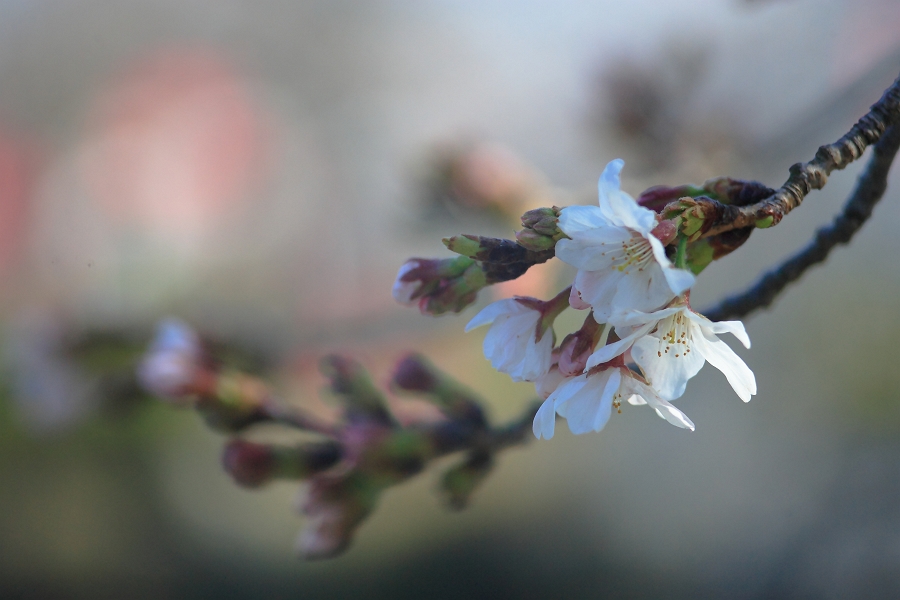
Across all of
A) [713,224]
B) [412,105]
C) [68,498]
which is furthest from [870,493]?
[68,498]

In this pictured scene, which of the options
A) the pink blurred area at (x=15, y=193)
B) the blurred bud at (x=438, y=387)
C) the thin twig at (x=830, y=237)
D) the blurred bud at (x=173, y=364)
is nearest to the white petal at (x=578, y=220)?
the thin twig at (x=830, y=237)

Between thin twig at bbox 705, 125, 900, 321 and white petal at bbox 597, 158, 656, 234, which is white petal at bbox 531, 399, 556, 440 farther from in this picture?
thin twig at bbox 705, 125, 900, 321

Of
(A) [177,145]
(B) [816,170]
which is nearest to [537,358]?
(B) [816,170]

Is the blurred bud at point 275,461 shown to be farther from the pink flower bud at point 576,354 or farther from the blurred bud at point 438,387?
the pink flower bud at point 576,354

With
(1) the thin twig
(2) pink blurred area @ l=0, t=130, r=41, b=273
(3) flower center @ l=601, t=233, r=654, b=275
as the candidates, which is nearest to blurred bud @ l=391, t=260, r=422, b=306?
(3) flower center @ l=601, t=233, r=654, b=275

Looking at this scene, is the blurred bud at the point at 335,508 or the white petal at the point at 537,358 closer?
the white petal at the point at 537,358

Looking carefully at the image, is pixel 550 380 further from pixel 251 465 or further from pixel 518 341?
pixel 251 465

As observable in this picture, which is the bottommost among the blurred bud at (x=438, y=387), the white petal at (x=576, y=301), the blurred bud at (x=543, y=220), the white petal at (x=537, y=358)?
the white petal at (x=537, y=358)

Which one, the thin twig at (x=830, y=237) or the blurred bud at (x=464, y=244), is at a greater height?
the thin twig at (x=830, y=237)
